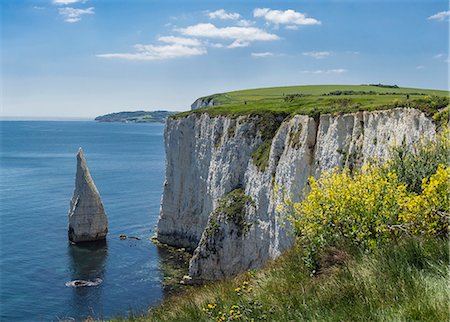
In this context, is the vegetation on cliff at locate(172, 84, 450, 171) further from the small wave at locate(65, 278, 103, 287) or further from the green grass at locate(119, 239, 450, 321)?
the small wave at locate(65, 278, 103, 287)

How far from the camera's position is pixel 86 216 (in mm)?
61531

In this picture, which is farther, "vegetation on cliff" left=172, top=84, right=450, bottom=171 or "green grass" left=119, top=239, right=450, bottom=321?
"vegetation on cliff" left=172, top=84, right=450, bottom=171

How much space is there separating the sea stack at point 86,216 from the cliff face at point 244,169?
779 centimetres

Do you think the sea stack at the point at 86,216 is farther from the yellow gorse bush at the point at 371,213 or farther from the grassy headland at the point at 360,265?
the yellow gorse bush at the point at 371,213

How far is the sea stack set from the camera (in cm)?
6091

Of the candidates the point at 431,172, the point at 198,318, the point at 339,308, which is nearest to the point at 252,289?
the point at 198,318

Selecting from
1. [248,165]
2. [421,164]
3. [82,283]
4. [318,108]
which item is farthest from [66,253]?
[421,164]

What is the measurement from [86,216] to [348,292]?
55.6 meters

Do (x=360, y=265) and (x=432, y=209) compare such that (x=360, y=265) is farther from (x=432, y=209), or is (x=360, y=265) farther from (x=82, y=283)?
(x=82, y=283)

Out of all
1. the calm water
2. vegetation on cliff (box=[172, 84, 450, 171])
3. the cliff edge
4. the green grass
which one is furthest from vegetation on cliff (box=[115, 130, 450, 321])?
vegetation on cliff (box=[172, 84, 450, 171])

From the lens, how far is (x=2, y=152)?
16325cm

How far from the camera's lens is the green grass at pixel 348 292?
27.9 feet

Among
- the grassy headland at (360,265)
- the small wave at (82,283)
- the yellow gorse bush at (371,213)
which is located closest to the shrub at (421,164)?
the grassy headland at (360,265)

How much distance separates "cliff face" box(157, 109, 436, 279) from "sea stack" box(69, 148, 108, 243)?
7.79 m
